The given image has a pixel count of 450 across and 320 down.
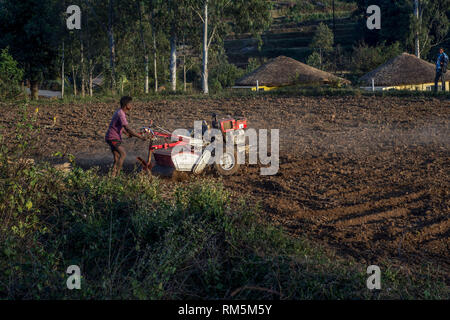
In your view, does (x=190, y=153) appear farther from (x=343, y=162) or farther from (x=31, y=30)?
(x=31, y=30)

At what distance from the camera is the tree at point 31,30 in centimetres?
2886

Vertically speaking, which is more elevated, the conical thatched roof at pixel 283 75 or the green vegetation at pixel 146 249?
the conical thatched roof at pixel 283 75

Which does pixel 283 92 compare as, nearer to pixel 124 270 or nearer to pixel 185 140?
pixel 185 140

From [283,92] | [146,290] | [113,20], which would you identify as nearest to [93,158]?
[146,290]

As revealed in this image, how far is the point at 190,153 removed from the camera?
31.7 feet

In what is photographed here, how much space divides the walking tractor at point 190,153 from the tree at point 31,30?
2192 cm

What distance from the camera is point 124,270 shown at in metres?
5.98

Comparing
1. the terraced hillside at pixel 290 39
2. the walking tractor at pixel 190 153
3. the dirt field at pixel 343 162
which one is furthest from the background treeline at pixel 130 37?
the terraced hillside at pixel 290 39

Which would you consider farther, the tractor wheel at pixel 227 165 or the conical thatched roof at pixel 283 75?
the conical thatched roof at pixel 283 75

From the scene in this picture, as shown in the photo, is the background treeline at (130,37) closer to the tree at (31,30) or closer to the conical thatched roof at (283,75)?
the tree at (31,30)

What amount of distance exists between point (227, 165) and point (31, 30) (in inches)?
892

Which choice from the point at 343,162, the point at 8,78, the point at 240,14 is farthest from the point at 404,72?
the point at 8,78
